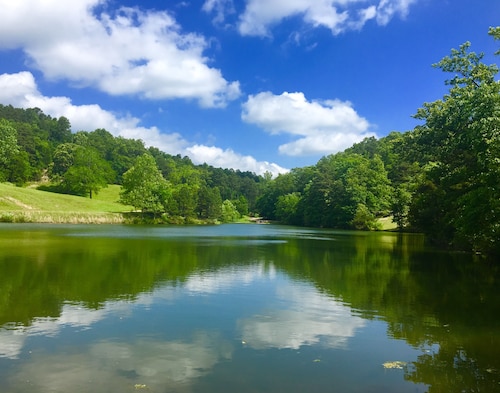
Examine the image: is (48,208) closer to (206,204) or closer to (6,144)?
(6,144)

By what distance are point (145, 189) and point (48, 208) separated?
2170cm

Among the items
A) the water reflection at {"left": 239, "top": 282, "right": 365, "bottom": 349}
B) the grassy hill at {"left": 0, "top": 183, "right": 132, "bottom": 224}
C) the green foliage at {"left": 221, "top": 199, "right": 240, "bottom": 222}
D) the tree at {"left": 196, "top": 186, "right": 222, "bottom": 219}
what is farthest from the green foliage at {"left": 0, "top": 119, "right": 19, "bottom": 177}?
the water reflection at {"left": 239, "top": 282, "right": 365, "bottom": 349}

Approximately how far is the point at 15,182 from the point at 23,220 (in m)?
50.2

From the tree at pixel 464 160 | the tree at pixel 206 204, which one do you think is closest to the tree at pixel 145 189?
the tree at pixel 206 204

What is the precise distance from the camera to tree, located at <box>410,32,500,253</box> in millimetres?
26875

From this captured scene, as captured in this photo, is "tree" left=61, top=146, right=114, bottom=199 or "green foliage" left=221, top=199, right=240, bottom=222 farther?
"green foliage" left=221, top=199, right=240, bottom=222

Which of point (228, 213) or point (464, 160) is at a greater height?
point (464, 160)

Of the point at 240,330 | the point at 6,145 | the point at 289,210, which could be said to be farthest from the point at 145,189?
the point at 240,330

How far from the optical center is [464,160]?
39.6 m

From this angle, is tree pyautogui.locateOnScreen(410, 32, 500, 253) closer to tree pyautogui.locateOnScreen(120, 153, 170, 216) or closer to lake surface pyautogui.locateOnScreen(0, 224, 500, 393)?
lake surface pyautogui.locateOnScreen(0, 224, 500, 393)

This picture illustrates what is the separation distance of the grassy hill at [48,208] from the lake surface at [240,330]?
2010 inches

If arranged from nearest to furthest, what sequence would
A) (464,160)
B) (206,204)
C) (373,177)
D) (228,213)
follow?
(464,160), (373,177), (206,204), (228,213)

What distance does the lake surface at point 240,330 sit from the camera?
28.5 ft

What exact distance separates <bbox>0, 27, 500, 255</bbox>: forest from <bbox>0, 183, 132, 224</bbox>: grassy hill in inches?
345
